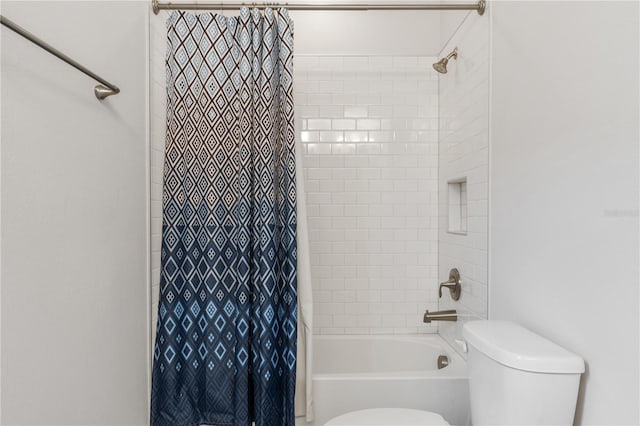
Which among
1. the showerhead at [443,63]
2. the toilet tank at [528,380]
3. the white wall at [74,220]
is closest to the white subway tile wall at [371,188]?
the showerhead at [443,63]

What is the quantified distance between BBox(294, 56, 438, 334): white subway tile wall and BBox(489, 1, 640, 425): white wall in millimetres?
853

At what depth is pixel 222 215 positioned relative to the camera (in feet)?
5.10

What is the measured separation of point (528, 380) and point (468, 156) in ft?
3.76

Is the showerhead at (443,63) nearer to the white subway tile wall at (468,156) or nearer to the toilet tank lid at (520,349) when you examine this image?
the white subway tile wall at (468,156)

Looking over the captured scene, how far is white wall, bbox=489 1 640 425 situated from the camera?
0.92m

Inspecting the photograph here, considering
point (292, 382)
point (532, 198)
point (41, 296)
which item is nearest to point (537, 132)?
point (532, 198)

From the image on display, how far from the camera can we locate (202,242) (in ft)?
5.09

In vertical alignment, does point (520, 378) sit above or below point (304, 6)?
below

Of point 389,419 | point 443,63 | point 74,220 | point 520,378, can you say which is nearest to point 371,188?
Result: point 443,63

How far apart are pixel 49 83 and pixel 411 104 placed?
1.90 meters

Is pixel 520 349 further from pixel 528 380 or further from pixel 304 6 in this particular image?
pixel 304 6

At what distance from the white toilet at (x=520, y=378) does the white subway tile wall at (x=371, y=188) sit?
113cm

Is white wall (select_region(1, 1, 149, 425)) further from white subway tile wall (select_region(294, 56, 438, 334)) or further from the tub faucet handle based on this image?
the tub faucet handle

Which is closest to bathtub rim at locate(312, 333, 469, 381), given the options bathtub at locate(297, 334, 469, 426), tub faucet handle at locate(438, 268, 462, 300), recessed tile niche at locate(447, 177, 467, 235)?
bathtub at locate(297, 334, 469, 426)
